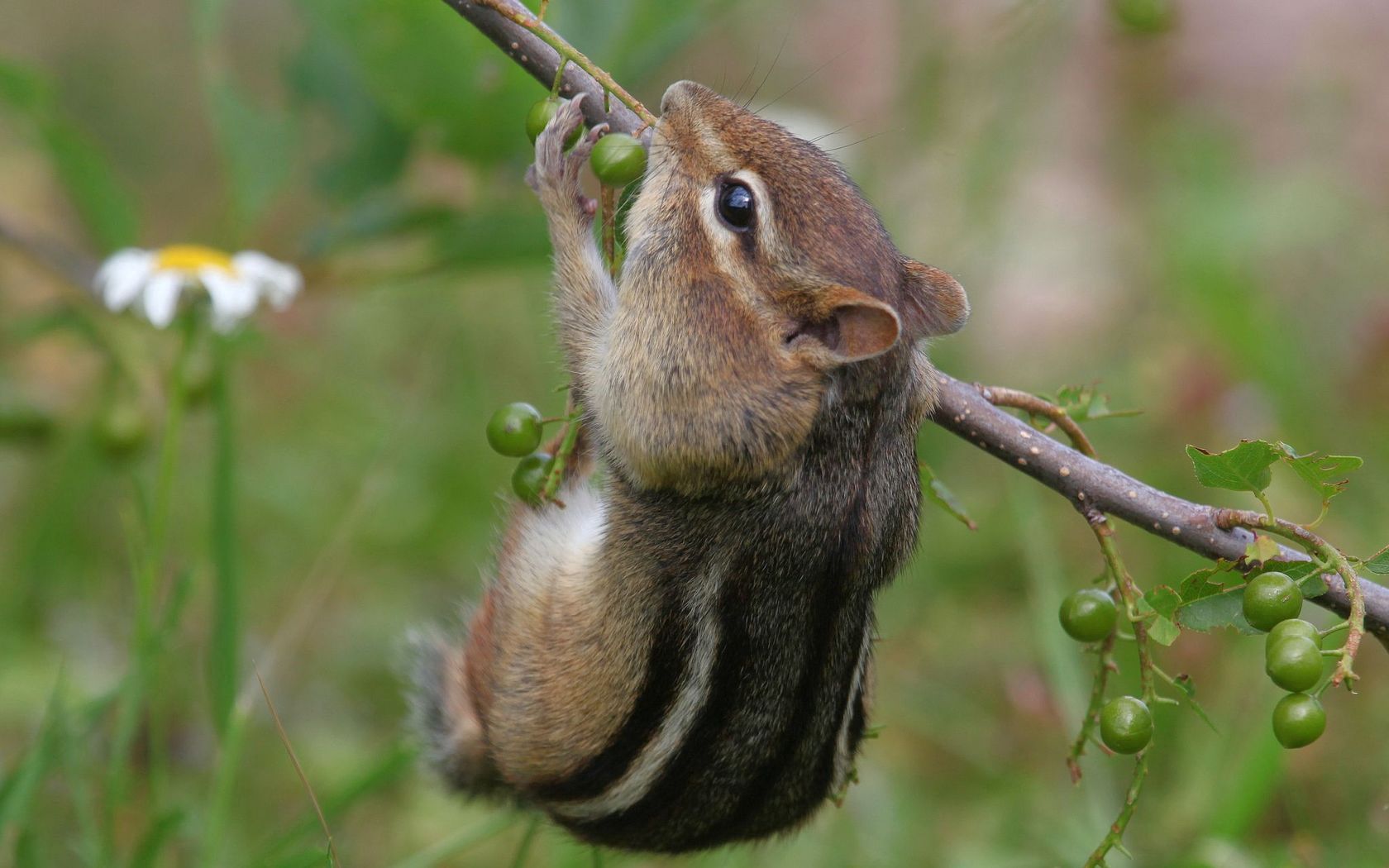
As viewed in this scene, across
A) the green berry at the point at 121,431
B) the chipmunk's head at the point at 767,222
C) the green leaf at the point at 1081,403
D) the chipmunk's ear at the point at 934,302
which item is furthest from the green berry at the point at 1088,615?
the green berry at the point at 121,431

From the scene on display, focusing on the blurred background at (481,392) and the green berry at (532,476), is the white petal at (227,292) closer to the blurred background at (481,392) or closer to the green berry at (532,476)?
the blurred background at (481,392)

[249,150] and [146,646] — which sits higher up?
[249,150]

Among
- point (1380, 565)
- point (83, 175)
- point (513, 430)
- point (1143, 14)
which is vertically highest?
point (1143, 14)

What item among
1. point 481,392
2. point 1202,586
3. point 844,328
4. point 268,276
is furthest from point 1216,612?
point 481,392

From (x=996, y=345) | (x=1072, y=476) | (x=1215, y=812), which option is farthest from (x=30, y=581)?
(x=996, y=345)

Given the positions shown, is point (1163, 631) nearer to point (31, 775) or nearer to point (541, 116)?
point (541, 116)

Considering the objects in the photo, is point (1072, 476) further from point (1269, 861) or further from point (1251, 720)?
point (1251, 720)

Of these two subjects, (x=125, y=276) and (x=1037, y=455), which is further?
(x=125, y=276)
